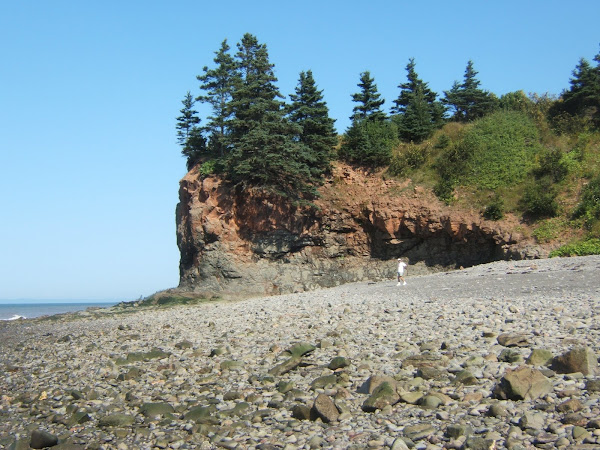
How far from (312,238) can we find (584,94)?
19.7 m

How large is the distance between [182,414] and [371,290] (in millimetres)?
13884

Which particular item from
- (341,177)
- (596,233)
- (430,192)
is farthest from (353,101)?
(596,233)

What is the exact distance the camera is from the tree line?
3005 centimetres

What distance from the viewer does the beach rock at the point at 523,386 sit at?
6625 millimetres

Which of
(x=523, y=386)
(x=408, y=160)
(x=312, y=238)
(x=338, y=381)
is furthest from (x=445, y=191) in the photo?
(x=523, y=386)

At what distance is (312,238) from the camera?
31.3 meters

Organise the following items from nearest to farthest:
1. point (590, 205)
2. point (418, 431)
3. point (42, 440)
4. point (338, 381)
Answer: point (418, 431) → point (42, 440) → point (338, 381) → point (590, 205)

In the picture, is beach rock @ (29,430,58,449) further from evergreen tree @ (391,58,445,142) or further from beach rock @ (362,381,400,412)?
evergreen tree @ (391,58,445,142)

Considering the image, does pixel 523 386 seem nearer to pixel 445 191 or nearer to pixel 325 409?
pixel 325 409

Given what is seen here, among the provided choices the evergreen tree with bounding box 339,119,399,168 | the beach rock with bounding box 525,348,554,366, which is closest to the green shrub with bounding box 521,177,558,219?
the evergreen tree with bounding box 339,119,399,168

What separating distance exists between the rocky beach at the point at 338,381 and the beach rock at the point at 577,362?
0.05 ft

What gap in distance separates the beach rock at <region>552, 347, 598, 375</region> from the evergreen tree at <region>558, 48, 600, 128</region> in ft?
97.4

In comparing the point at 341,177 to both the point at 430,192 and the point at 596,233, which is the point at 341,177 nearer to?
the point at 430,192

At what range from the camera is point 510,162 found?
100.0 ft
